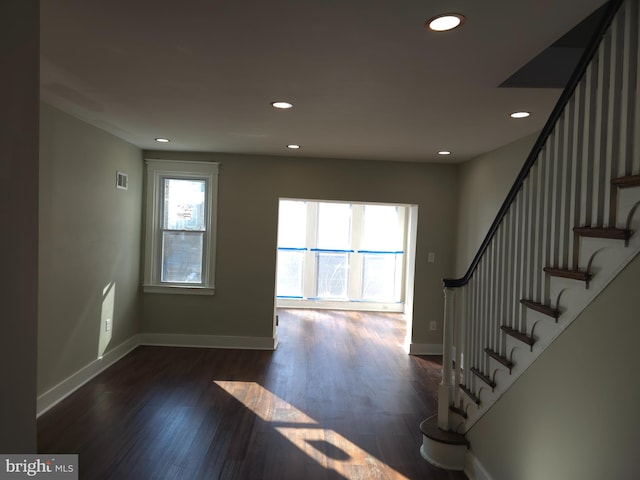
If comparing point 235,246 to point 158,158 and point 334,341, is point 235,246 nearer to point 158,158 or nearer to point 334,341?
point 158,158

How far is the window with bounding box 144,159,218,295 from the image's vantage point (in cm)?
529

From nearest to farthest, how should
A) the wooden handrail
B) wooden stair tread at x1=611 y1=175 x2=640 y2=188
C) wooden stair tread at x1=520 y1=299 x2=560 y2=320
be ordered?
1. wooden stair tread at x1=611 y1=175 x2=640 y2=188
2. the wooden handrail
3. wooden stair tread at x1=520 y1=299 x2=560 y2=320

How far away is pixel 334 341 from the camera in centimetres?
586

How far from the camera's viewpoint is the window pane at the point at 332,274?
8.15 m

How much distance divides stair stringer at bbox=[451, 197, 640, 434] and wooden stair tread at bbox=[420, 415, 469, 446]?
0.19 m

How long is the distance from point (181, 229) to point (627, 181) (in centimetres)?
481

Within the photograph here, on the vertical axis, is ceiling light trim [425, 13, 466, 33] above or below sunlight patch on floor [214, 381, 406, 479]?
above

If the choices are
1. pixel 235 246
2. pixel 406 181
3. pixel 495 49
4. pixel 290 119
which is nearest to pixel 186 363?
pixel 235 246

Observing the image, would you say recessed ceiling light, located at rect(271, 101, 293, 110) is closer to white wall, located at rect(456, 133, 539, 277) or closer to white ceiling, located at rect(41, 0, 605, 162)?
white ceiling, located at rect(41, 0, 605, 162)

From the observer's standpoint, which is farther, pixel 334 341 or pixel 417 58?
pixel 334 341

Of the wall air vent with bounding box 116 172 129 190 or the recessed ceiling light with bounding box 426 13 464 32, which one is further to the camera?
the wall air vent with bounding box 116 172 129 190

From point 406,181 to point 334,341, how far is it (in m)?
2.36

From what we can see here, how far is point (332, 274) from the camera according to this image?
26.9 ft

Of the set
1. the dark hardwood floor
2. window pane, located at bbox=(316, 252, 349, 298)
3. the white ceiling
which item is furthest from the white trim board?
window pane, located at bbox=(316, 252, 349, 298)
